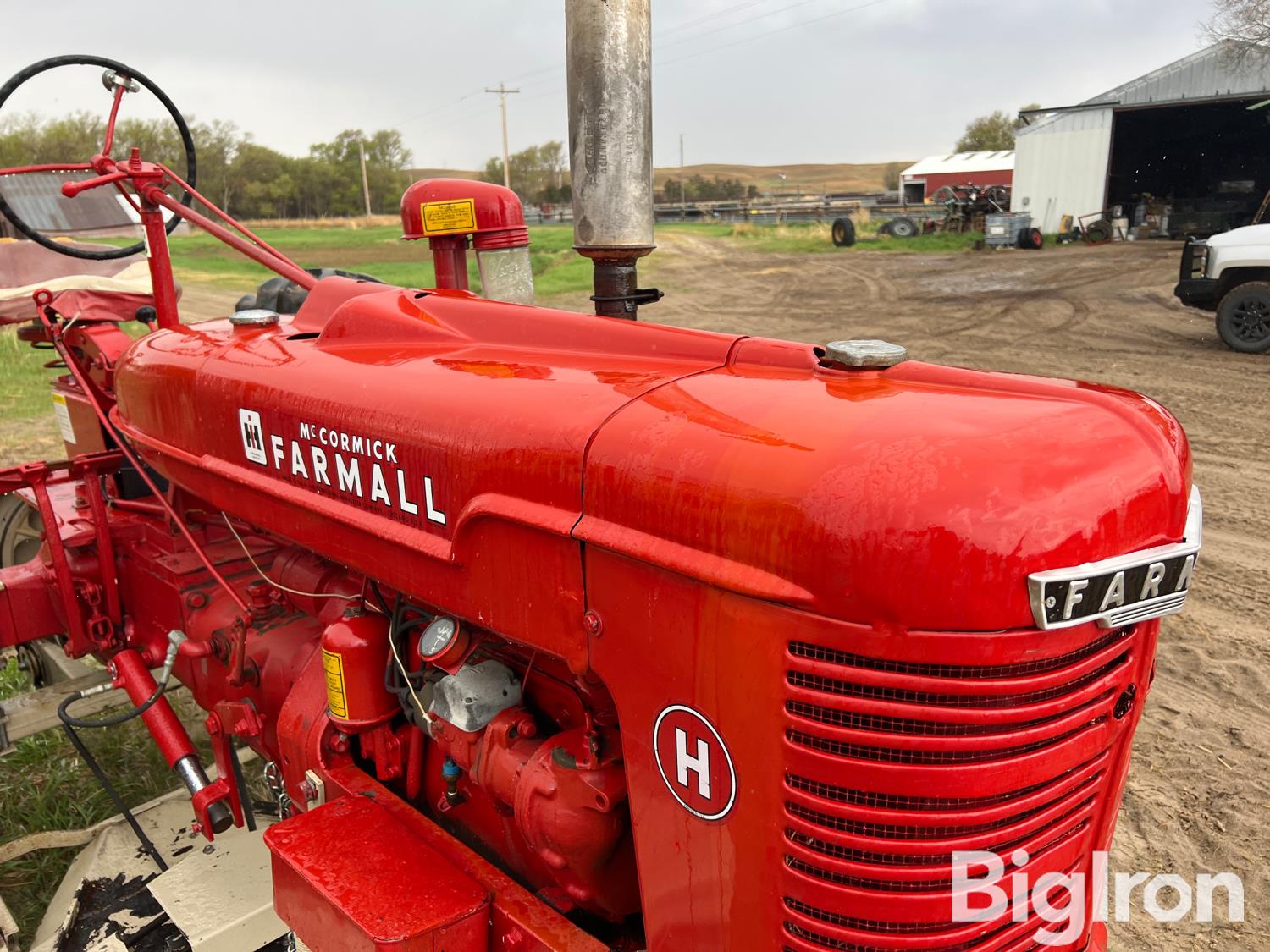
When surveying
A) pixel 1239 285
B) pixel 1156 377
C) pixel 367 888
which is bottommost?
pixel 1156 377

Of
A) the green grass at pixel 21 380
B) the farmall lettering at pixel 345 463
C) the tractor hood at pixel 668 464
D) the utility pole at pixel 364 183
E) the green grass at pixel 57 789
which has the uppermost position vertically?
the utility pole at pixel 364 183

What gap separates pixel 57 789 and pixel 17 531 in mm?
1372

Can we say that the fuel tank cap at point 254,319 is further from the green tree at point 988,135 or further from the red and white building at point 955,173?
the green tree at point 988,135

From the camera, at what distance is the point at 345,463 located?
6.79 feet

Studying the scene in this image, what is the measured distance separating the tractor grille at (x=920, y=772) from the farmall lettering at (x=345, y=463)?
85 centimetres

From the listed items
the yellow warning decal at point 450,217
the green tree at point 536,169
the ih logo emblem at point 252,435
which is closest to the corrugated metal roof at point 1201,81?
the yellow warning decal at point 450,217

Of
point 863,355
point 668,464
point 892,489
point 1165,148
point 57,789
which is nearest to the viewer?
point 892,489

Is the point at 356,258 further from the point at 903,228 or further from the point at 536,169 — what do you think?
the point at 536,169

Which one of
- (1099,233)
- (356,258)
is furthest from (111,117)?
(356,258)

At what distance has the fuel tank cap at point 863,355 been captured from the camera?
1588mm

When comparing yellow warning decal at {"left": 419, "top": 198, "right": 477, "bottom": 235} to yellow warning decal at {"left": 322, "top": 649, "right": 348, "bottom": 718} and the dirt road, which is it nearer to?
yellow warning decal at {"left": 322, "top": 649, "right": 348, "bottom": 718}

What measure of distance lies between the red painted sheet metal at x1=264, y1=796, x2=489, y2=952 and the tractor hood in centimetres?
54

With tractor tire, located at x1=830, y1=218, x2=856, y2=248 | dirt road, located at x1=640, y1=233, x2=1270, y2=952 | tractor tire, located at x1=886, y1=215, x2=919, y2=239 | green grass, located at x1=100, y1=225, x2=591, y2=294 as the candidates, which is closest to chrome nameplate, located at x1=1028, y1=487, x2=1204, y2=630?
dirt road, located at x1=640, y1=233, x2=1270, y2=952

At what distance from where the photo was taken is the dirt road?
324cm
